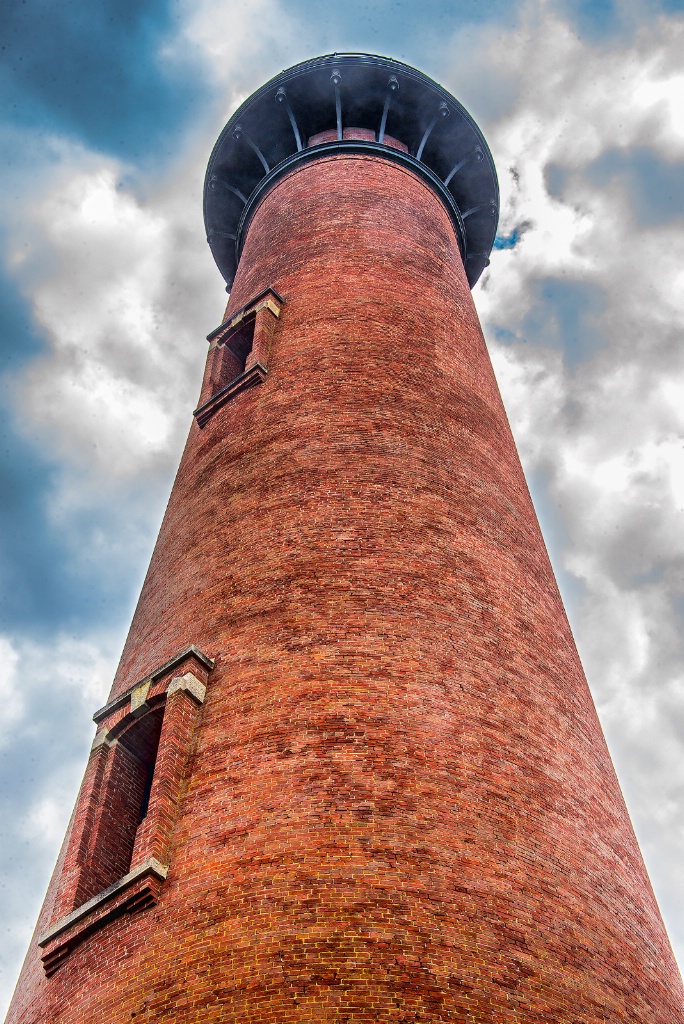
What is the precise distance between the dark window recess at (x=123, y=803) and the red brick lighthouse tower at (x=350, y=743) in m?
0.02

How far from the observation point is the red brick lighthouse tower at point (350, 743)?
272 inches

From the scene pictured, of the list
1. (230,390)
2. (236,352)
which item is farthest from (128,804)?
(236,352)

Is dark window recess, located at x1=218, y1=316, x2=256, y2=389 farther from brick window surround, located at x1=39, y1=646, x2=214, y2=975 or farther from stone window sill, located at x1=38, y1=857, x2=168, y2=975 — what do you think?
stone window sill, located at x1=38, y1=857, x2=168, y2=975

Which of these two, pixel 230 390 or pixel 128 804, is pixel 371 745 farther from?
pixel 230 390

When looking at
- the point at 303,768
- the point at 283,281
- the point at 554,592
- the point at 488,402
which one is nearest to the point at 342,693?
the point at 303,768

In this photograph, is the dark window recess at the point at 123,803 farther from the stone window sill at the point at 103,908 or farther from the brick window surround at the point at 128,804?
the stone window sill at the point at 103,908

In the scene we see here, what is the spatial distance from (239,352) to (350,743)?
8646 millimetres

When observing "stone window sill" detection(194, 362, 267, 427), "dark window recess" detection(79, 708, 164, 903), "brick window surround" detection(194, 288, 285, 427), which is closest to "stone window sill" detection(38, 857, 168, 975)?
"dark window recess" detection(79, 708, 164, 903)

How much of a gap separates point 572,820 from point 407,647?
1.92 m

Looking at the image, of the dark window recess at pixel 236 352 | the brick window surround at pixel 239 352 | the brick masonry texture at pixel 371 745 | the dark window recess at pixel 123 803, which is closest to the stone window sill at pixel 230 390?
the brick window surround at pixel 239 352

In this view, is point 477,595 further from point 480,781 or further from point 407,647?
point 480,781

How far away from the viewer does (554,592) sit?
11695 mm

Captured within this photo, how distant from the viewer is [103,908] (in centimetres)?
801

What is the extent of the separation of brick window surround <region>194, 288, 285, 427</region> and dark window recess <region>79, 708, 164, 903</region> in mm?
5042
